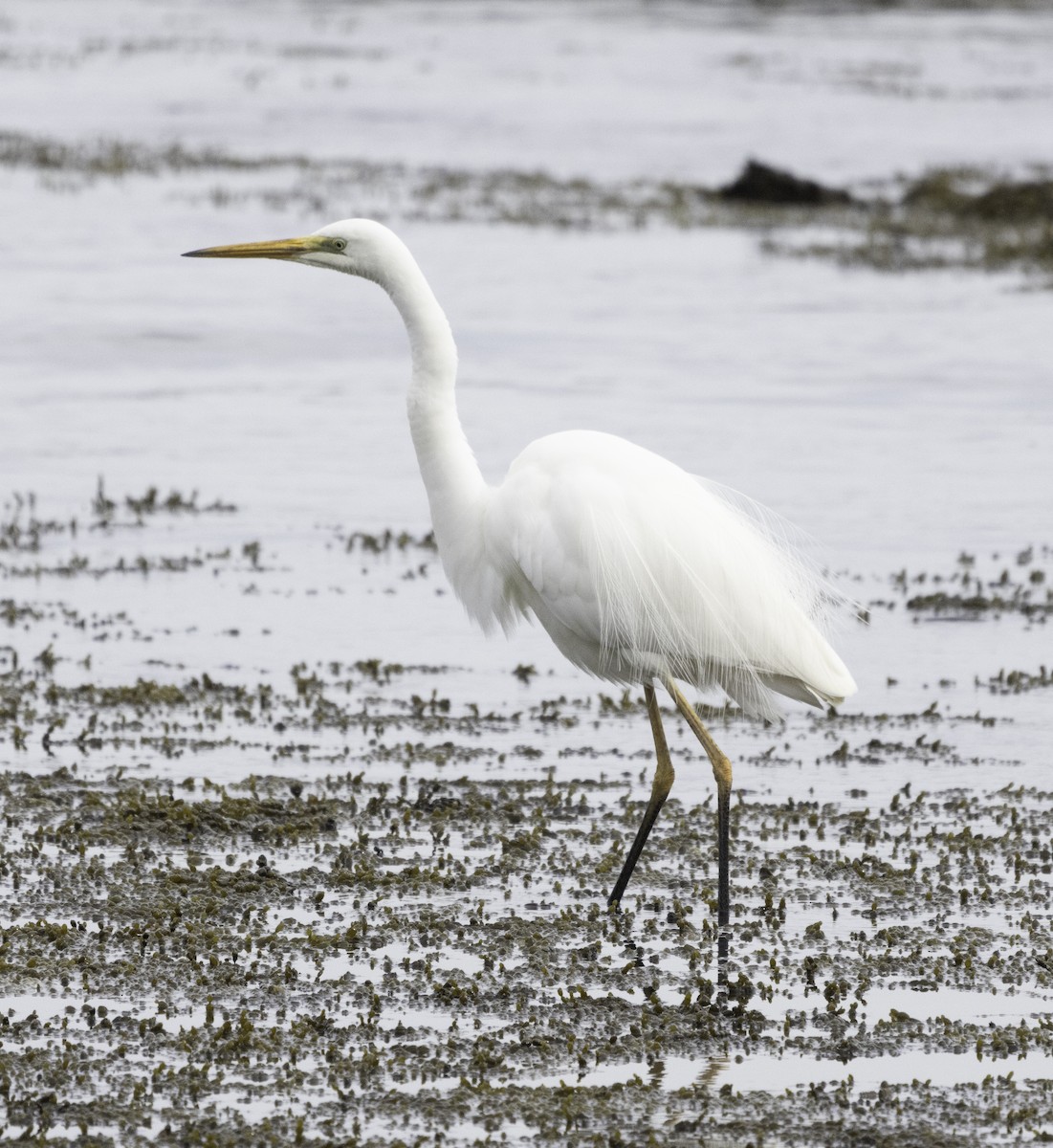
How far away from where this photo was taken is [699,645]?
757cm

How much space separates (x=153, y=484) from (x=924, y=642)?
21.3ft

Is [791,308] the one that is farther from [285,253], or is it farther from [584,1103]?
[584,1103]

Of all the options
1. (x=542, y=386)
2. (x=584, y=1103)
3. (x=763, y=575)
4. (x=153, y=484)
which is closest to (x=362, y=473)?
(x=153, y=484)

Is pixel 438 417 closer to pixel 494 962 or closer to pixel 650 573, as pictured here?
pixel 650 573

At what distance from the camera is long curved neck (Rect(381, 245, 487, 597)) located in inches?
311

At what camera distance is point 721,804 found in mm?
7301

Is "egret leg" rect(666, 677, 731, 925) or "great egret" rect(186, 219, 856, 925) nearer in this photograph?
"egret leg" rect(666, 677, 731, 925)

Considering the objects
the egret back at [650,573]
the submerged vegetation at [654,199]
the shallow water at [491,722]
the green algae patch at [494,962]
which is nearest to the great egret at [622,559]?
the egret back at [650,573]

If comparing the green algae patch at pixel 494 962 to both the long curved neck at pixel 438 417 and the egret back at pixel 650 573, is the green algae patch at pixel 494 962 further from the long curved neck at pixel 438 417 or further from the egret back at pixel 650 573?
the long curved neck at pixel 438 417

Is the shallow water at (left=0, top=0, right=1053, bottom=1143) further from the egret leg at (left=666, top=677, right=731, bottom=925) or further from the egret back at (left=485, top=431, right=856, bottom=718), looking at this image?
the egret back at (left=485, top=431, right=856, bottom=718)

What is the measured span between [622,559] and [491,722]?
2.59 metres

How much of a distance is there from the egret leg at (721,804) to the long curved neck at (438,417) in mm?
1051

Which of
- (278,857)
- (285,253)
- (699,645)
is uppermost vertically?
(285,253)

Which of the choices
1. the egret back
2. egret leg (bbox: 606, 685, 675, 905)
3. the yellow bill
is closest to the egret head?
the yellow bill
